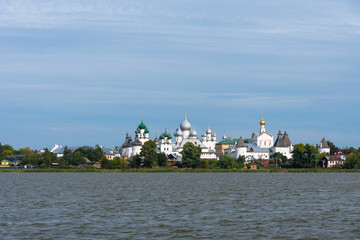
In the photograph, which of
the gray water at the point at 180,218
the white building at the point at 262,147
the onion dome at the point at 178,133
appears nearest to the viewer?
the gray water at the point at 180,218

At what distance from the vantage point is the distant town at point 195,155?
378ft

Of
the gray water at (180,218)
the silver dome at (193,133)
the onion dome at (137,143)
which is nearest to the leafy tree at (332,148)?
the silver dome at (193,133)

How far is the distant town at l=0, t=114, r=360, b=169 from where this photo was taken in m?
115

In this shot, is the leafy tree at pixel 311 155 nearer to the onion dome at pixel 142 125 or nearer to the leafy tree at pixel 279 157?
the leafy tree at pixel 279 157

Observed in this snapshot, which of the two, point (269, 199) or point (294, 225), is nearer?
point (294, 225)

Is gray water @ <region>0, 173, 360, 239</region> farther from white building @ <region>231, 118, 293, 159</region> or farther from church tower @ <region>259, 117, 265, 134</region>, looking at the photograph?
church tower @ <region>259, 117, 265, 134</region>

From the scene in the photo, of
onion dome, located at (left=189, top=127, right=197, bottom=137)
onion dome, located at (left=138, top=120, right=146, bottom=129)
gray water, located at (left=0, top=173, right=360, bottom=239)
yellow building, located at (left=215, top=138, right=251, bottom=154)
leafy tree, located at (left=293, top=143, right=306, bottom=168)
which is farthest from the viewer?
yellow building, located at (left=215, top=138, right=251, bottom=154)

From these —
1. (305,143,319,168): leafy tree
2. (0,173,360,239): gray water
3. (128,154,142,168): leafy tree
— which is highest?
(305,143,319,168): leafy tree

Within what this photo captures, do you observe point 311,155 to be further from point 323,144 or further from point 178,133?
point 178,133

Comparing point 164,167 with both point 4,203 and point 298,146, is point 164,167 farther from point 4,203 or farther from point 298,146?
point 4,203

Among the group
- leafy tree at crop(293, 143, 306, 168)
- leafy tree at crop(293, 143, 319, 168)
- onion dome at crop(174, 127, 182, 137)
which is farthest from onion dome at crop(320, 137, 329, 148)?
onion dome at crop(174, 127, 182, 137)

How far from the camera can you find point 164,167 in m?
118

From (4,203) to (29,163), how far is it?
10138cm

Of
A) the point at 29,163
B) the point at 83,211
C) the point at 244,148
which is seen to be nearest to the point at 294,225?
the point at 83,211
